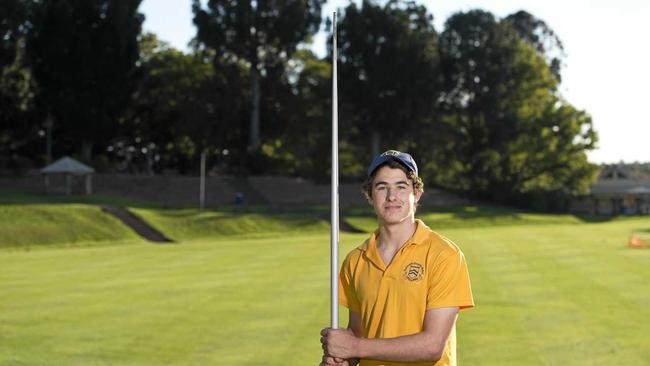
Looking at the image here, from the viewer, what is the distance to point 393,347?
4238 mm

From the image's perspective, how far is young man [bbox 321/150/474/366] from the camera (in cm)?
425

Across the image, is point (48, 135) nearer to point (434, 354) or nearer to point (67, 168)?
point (67, 168)

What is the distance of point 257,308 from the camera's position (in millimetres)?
17344

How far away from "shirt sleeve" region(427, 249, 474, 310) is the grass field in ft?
25.8

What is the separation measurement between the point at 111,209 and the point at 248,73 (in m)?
30.0

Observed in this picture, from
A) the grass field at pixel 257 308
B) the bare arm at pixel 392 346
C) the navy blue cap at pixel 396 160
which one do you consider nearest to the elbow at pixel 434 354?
the bare arm at pixel 392 346

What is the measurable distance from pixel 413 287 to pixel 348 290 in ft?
1.90

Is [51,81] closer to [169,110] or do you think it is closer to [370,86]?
[169,110]

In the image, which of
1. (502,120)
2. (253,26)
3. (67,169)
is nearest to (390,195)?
(67,169)

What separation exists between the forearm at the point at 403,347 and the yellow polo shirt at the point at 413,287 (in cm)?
11

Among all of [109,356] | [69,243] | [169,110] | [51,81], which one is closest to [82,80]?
[51,81]

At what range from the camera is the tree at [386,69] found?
79500 mm

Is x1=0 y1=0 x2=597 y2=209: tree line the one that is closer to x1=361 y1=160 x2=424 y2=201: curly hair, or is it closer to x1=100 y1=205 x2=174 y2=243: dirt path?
x1=100 y1=205 x2=174 y2=243: dirt path

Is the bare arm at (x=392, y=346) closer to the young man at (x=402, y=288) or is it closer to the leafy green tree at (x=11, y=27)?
the young man at (x=402, y=288)
